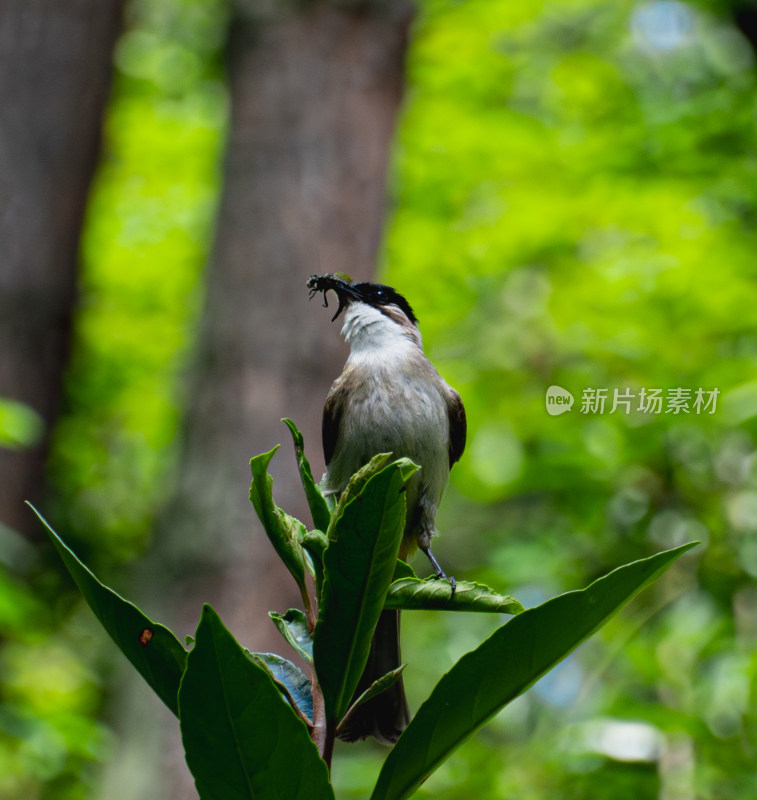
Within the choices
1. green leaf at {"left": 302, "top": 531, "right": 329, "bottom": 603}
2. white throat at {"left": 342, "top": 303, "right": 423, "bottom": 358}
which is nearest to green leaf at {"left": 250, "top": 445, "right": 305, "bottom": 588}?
green leaf at {"left": 302, "top": 531, "right": 329, "bottom": 603}

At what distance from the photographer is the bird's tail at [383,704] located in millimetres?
1522

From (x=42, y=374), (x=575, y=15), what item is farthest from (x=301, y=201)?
(x=575, y=15)

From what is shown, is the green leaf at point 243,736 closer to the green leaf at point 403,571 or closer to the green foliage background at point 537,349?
the green leaf at point 403,571

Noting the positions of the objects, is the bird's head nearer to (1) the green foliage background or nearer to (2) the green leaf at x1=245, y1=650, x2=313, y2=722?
(2) the green leaf at x1=245, y1=650, x2=313, y2=722

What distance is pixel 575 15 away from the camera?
29.4 ft

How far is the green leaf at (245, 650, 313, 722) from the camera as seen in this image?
111cm

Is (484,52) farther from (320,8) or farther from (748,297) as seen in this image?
(748,297)

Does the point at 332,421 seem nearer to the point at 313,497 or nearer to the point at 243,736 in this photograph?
the point at 313,497

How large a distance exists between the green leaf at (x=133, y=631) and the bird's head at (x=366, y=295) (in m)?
0.57

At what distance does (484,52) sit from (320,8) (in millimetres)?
2662

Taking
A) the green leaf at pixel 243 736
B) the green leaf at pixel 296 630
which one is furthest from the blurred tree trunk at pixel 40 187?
the green leaf at pixel 243 736

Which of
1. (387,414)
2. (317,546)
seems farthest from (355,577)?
(387,414)

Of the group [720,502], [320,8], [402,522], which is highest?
[320,8]

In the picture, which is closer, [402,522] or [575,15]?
[402,522]
